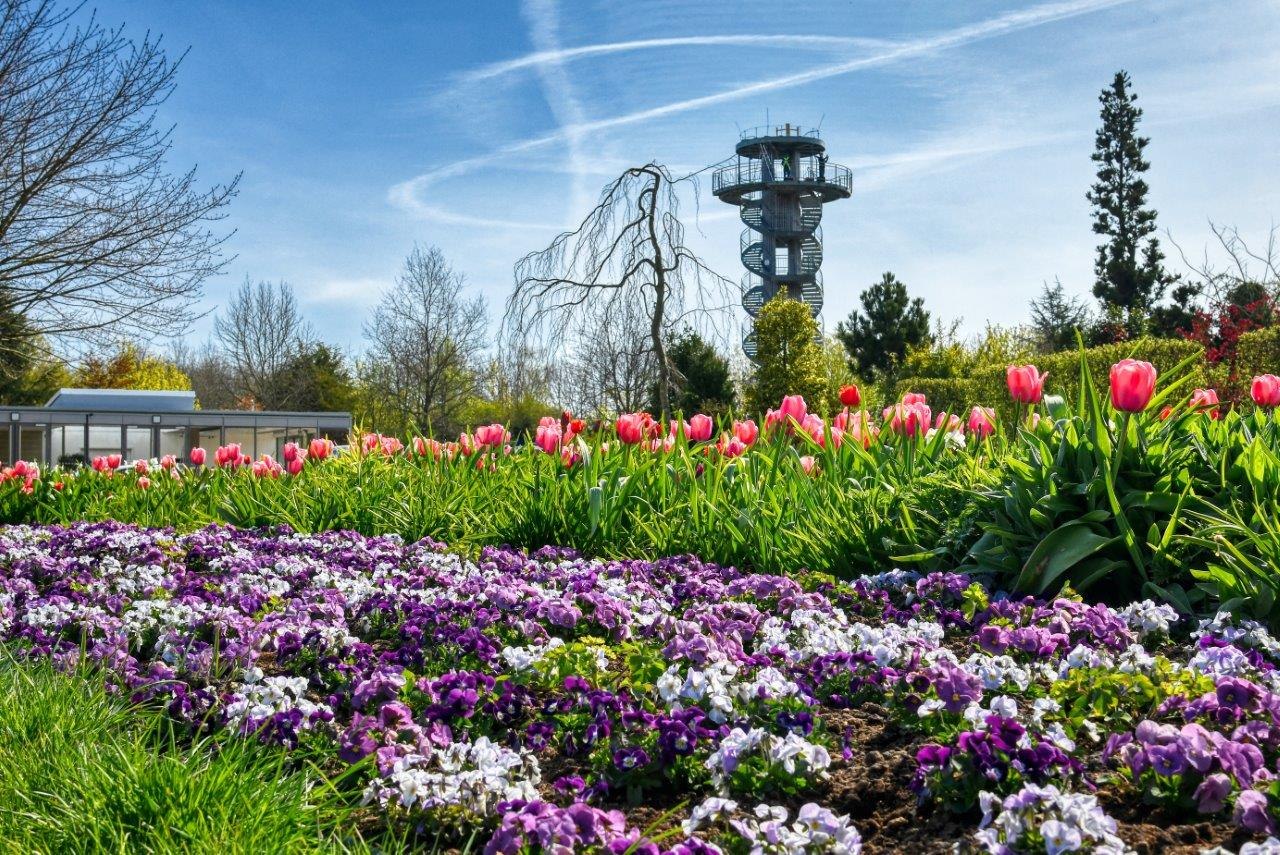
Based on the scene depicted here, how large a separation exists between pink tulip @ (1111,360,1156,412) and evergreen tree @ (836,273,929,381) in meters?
37.4

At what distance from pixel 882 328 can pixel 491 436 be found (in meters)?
36.7

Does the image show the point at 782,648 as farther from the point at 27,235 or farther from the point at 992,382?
the point at 27,235

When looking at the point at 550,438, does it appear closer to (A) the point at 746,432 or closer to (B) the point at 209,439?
(A) the point at 746,432

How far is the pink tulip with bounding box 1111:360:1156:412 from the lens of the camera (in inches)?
121

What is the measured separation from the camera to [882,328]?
4088 cm

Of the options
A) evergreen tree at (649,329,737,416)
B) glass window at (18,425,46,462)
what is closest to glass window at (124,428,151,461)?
glass window at (18,425,46,462)

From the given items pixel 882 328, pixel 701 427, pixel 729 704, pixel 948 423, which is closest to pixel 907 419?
pixel 948 423

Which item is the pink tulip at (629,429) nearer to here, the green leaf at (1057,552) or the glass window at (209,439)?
the green leaf at (1057,552)

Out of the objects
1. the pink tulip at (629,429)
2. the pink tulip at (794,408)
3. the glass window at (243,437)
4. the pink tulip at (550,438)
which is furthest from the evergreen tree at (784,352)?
the pink tulip at (794,408)

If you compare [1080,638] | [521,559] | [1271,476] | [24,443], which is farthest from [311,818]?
[24,443]

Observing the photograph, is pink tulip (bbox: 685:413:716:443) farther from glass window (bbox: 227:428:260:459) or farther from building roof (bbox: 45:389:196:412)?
building roof (bbox: 45:389:196:412)

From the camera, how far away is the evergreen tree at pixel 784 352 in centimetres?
2200

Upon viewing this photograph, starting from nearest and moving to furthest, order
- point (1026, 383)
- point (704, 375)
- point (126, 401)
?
point (1026, 383)
point (126, 401)
point (704, 375)

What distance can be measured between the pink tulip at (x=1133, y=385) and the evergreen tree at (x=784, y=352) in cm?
1874
